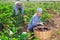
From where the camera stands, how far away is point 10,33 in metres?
8.67

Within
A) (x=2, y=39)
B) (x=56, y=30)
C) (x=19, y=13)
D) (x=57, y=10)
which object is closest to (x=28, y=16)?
(x=19, y=13)

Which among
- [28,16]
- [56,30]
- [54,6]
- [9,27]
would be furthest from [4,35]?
[54,6]

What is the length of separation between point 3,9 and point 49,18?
2.39 meters

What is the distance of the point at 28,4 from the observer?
1516 cm

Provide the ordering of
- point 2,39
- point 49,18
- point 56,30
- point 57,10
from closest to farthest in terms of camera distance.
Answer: point 2,39
point 56,30
point 49,18
point 57,10

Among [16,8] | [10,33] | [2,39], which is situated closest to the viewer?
[2,39]

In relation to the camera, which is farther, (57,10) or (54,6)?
(54,6)

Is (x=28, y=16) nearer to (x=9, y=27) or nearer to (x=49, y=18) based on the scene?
(x=49, y=18)

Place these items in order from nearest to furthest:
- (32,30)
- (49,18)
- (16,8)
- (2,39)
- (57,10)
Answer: (2,39), (32,30), (16,8), (49,18), (57,10)

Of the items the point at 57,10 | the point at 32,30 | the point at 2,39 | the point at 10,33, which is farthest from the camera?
the point at 57,10

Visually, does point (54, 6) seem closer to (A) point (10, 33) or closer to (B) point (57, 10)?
(B) point (57, 10)

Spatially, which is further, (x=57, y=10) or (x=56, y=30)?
(x=57, y=10)

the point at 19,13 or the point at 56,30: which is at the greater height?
the point at 19,13

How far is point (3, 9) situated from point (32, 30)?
3257 mm
